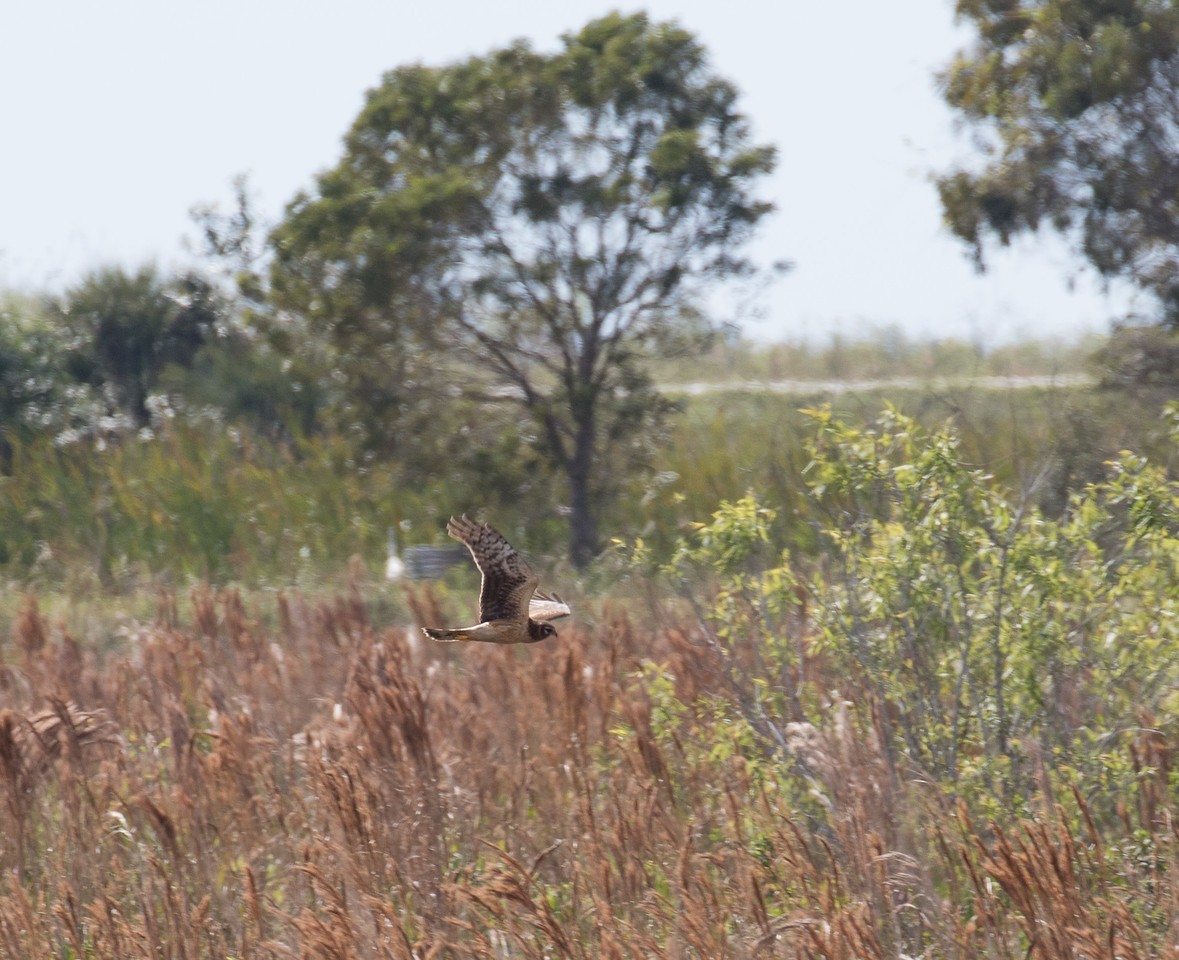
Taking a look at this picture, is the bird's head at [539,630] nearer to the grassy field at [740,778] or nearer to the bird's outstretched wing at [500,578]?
the bird's outstretched wing at [500,578]

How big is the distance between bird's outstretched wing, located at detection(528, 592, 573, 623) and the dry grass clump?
549mm

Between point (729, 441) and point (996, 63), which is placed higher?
point (996, 63)

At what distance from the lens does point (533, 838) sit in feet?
17.1

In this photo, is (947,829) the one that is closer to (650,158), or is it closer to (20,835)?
(20,835)

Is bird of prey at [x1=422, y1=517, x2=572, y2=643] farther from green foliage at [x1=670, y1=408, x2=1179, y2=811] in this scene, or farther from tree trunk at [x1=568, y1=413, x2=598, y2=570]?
tree trunk at [x1=568, y1=413, x2=598, y2=570]

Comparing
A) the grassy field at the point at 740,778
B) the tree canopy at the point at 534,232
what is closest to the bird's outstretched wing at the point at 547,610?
the grassy field at the point at 740,778

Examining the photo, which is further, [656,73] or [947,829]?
[656,73]

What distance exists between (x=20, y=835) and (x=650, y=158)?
8.55 metres

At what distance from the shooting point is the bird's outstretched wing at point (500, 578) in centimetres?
356

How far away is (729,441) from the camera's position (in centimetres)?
1608

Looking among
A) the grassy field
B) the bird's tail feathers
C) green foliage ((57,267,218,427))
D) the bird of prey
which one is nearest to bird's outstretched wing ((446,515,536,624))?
the bird of prey

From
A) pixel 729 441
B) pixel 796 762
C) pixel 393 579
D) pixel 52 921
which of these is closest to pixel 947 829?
pixel 796 762

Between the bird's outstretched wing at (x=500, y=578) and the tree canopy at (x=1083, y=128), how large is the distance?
9.48 m

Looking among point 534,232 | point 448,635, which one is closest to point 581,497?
point 534,232
